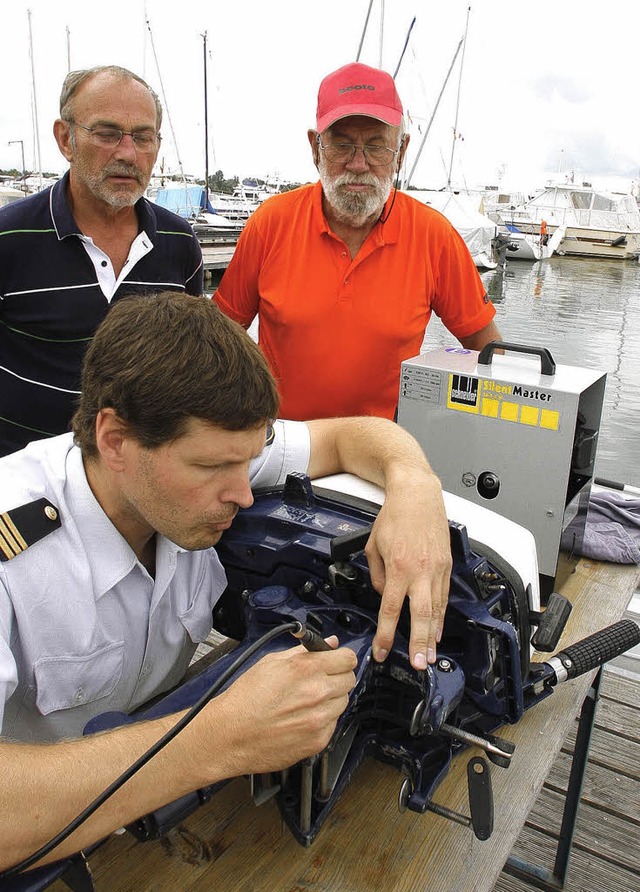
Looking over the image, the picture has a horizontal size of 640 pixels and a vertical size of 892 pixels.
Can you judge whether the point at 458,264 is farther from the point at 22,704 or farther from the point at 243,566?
the point at 22,704

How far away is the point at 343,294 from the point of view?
2264 mm

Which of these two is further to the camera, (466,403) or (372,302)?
(372,302)

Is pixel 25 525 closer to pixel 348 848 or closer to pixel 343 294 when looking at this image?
pixel 348 848

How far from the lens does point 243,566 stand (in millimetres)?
1353

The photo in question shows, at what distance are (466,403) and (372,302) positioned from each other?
529 millimetres

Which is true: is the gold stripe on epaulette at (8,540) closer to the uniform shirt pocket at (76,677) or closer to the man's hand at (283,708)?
→ the uniform shirt pocket at (76,677)

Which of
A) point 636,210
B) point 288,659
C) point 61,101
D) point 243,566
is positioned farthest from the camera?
point 636,210

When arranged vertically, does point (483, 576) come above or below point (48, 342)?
below

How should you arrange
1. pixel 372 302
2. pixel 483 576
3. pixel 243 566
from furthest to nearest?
pixel 372 302
pixel 243 566
pixel 483 576

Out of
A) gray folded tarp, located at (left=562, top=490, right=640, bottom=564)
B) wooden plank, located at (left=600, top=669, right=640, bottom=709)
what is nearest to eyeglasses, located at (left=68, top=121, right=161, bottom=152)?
gray folded tarp, located at (left=562, top=490, right=640, bottom=564)

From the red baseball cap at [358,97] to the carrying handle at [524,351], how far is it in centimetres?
78

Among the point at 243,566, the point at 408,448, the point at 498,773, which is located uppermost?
the point at 408,448

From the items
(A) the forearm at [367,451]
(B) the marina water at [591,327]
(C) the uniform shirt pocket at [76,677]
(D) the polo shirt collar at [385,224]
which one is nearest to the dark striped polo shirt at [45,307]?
(D) the polo shirt collar at [385,224]

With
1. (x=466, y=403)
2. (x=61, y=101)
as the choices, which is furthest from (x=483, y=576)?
(x=61, y=101)
